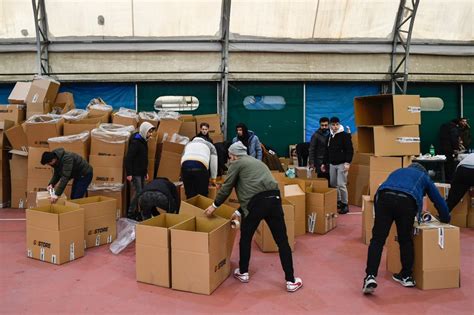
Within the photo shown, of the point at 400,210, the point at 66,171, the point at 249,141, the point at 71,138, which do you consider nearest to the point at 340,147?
the point at 249,141

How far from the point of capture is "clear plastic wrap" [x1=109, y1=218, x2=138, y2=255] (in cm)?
418

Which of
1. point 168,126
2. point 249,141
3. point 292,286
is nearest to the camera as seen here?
point 292,286

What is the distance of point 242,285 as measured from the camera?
3344mm

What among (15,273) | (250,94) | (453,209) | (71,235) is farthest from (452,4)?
(15,273)

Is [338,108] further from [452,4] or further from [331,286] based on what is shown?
[331,286]

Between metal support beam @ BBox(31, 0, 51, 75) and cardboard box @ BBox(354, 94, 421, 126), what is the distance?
645 centimetres

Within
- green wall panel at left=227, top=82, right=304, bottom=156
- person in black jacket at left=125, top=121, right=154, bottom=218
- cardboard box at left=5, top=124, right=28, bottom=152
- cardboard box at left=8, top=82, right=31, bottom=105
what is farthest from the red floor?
green wall panel at left=227, top=82, right=304, bottom=156

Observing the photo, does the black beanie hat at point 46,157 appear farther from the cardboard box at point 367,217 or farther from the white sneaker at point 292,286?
the cardboard box at point 367,217

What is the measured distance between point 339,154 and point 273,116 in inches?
119

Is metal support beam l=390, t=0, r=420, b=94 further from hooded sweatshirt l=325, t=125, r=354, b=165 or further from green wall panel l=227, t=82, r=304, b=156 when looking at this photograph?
hooded sweatshirt l=325, t=125, r=354, b=165

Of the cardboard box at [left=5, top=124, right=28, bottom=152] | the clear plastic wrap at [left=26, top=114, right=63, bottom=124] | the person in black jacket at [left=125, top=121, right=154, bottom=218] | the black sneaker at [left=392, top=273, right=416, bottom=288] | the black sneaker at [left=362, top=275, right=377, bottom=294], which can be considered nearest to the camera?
the black sneaker at [left=362, top=275, right=377, bottom=294]

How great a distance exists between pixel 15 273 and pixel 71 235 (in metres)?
0.55

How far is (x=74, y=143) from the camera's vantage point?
219 inches

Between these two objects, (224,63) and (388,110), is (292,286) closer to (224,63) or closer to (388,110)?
(388,110)
